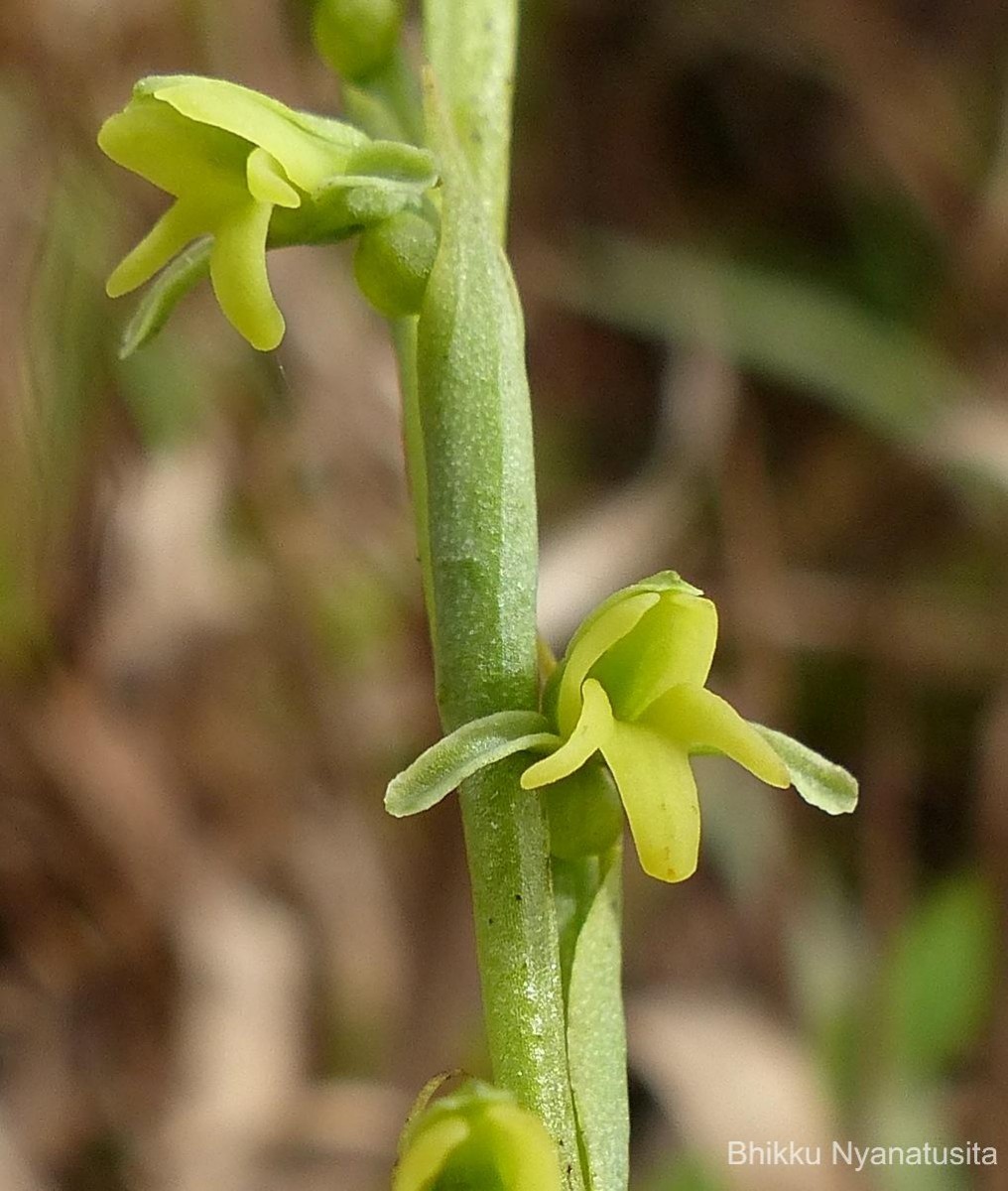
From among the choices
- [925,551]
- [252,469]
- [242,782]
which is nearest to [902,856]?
[925,551]

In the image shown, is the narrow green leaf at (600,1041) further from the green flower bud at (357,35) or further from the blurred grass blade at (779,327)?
the blurred grass blade at (779,327)

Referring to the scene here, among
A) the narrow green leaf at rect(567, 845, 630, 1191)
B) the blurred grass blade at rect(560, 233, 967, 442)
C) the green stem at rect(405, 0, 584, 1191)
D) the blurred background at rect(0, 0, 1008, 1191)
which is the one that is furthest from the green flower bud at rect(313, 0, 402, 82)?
the blurred grass blade at rect(560, 233, 967, 442)

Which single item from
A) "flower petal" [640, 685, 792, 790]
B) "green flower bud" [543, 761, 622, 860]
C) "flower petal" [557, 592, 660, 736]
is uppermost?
"flower petal" [557, 592, 660, 736]

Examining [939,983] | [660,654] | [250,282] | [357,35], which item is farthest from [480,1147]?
[939,983]

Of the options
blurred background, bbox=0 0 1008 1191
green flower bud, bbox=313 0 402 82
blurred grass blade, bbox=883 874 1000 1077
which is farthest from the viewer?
blurred background, bbox=0 0 1008 1191

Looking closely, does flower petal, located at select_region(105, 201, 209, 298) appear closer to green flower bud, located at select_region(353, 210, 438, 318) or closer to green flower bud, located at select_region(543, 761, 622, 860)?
green flower bud, located at select_region(353, 210, 438, 318)

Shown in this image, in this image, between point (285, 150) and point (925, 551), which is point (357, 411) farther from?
point (285, 150)

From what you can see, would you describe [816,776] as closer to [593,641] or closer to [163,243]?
[593,641]
